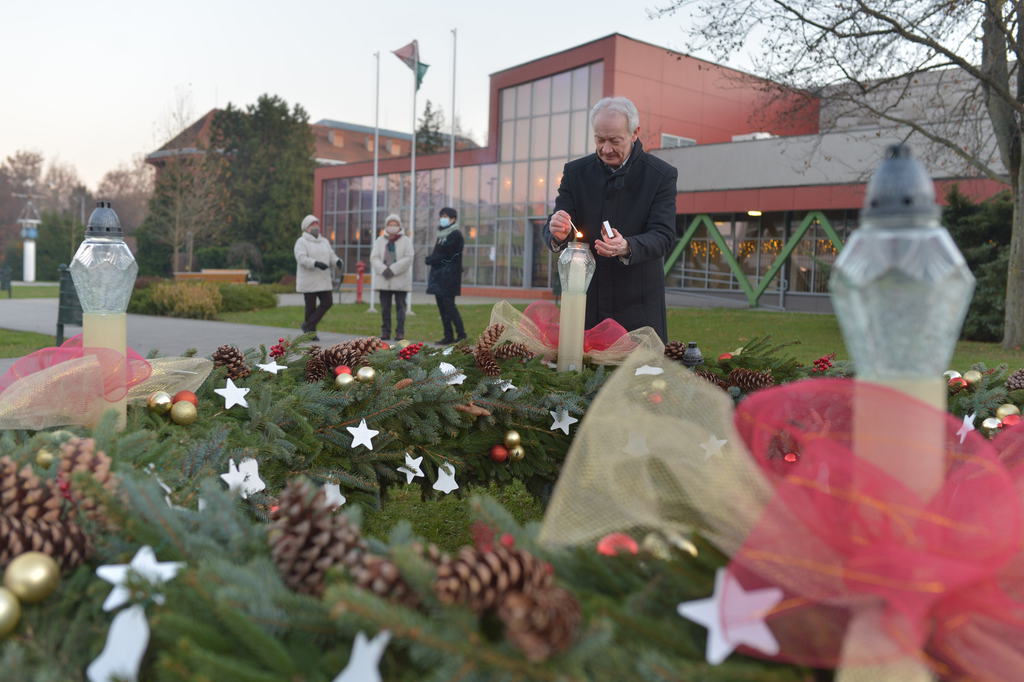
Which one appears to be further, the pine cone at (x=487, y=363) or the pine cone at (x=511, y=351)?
the pine cone at (x=511, y=351)

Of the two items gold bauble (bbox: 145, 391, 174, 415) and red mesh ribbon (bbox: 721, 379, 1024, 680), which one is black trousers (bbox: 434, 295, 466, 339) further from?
red mesh ribbon (bbox: 721, 379, 1024, 680)

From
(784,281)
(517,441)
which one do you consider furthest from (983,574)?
(784,281)

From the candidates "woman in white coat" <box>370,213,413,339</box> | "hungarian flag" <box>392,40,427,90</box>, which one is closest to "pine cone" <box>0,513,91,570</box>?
"woman in white coat" <box>370,213,413,339</box>

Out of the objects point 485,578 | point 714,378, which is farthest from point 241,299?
point 485,578

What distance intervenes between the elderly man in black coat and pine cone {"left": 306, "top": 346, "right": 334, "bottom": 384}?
104 cm

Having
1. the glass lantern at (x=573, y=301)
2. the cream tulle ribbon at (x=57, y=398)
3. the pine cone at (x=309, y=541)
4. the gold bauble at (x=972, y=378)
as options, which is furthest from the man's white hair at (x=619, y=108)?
the pine cone at (x=309, y=541)

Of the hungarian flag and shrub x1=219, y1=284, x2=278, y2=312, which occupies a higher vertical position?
the hungarian flag

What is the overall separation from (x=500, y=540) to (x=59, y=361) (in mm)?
1271

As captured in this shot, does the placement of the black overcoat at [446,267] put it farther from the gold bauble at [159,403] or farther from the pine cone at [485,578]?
the pine cone at [485,578]

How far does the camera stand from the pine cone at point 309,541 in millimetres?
984

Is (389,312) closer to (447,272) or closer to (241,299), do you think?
(447,272)

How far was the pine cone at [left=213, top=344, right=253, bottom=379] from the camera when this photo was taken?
7.75 ft

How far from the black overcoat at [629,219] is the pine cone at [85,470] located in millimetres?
2287

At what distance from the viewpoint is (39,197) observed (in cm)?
6219
